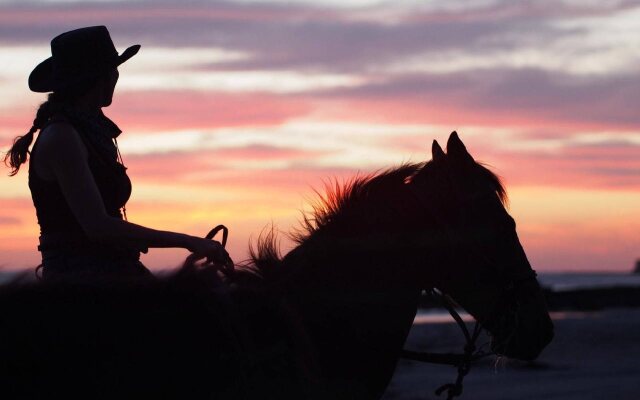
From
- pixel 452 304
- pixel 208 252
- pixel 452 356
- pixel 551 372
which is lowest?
pixel 551 372

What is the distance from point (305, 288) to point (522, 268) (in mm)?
1117

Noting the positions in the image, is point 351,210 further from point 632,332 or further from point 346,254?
point 632,332

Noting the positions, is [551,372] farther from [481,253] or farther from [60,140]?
[60,140]

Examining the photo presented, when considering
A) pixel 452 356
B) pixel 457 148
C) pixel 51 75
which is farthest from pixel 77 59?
pixel 452 356

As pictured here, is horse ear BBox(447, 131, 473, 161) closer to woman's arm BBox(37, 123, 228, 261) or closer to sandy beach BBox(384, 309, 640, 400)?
woman's arm BBox(37, 123, 228, 261)

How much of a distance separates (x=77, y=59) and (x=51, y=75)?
0.55ft

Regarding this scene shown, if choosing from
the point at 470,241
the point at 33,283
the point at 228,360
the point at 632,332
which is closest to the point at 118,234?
the point at 33,283

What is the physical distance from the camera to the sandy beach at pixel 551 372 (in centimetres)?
1582

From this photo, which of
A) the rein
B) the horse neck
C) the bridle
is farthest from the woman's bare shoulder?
the rein

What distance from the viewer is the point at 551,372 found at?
19391 millimetres

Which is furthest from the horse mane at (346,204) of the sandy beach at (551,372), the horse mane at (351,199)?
the sandy beach at (551,372)

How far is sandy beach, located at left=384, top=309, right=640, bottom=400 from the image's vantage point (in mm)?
15820

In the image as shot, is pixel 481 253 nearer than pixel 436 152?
Yes

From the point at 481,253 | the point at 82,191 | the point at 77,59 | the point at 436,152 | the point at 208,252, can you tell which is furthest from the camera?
the point at 436,152
